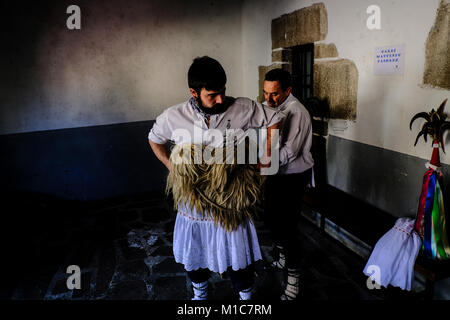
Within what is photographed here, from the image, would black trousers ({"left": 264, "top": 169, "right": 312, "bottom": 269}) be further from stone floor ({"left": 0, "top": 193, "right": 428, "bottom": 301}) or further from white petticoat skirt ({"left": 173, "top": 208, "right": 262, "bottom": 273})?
white petticoat skirt ({"left": 173, "top": 208, "right": 262, "bottom": 273})

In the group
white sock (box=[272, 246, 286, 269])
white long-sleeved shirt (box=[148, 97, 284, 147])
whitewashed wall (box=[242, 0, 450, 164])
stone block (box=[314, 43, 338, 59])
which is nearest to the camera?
white long-sleeved shirt (box=[148, 97, 284, 147])

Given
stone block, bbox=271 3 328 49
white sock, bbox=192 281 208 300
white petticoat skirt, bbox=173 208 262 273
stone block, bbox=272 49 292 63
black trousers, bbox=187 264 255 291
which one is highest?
stone block, bbox=271 3 328 49

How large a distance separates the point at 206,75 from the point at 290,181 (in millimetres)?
1252

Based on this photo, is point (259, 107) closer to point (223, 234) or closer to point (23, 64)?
point (223, 234)

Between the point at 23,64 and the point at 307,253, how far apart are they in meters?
4.64

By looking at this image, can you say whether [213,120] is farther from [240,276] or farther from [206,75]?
[240,276]

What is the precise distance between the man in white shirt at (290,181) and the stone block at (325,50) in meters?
1.29

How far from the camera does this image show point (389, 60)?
9.89 feet

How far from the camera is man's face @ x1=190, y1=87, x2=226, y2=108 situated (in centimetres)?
183

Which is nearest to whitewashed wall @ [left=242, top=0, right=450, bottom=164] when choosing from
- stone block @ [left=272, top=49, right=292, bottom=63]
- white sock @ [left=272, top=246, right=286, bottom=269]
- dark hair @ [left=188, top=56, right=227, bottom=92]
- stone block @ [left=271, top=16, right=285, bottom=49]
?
stone block @ [left=271, top=16, right=285, bottom=49]

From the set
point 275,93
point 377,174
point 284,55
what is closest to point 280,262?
point 377,174

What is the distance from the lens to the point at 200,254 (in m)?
2.16

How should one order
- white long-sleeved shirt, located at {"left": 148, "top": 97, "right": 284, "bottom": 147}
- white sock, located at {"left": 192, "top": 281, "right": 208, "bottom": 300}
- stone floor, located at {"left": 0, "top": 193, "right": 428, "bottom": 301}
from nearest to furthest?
white long-sleeved shirt, located at {"left": 148, "top": 97, "right": 284, "bottom": 147} → white sock, located at {"left": 192, "top": 281, "right": 208, "bottom": 300} → stone floor, located at {"left": 0, "top": 193, "right": 428, "bottom": 301}
